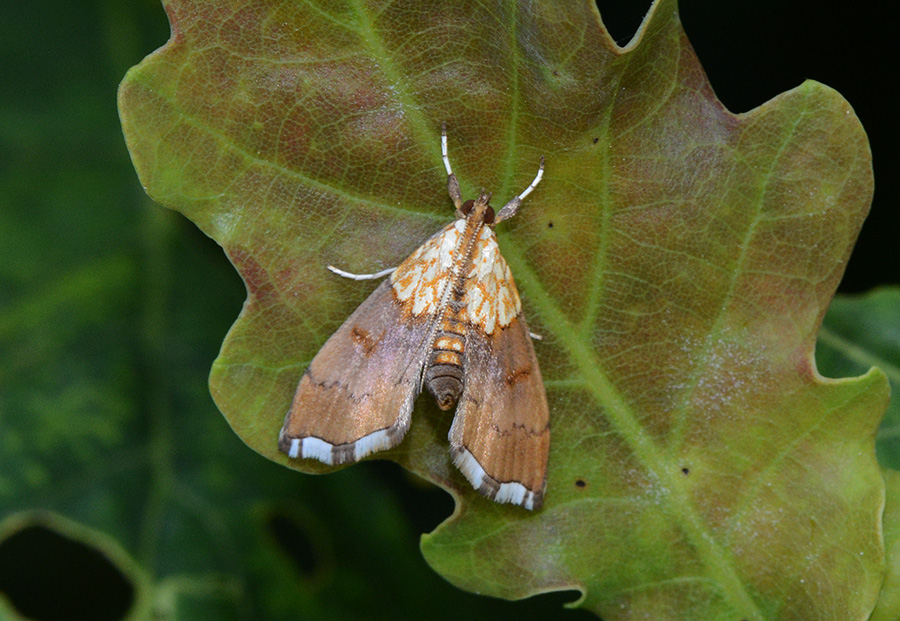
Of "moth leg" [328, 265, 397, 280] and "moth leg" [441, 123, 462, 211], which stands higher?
"moth leg" [441, 123, 462, 211]

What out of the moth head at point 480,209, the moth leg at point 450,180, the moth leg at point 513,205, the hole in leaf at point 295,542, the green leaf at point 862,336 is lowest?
the green leaf at point 862,336

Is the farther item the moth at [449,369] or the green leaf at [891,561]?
the moth at [449,369]

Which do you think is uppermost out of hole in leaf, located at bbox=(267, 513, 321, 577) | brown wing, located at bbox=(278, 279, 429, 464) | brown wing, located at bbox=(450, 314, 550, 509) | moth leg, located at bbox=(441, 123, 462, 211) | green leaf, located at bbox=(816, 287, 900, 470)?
moth leg, located at bbox=(441, 123, 462, 211)

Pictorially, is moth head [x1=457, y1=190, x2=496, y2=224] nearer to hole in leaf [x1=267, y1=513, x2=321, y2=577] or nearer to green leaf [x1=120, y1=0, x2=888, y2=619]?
green leaf [x1=120, y1=0, x2=888, y2=619]

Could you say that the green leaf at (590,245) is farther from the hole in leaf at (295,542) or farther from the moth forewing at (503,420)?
the hole in leaf at (295,542)

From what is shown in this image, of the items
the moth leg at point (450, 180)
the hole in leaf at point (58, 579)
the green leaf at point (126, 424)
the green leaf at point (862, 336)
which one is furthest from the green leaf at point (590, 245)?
the hole in leaf at point (58, 579)

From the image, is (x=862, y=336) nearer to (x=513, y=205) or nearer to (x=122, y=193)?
(x=513, y=205)

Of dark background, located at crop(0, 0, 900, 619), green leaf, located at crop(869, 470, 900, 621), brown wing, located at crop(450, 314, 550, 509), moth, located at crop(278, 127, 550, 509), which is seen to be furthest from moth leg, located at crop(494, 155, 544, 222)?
green leaf, located at crop(869, 470, 900, 621)

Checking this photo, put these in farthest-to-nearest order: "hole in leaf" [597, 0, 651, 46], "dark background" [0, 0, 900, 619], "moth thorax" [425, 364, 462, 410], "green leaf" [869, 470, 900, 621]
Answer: "dark background" [0, 0, 900, 619]
"hole in leaf" [597, 0, 651, 46]
"moth thorax" [425, 364, 462, 410]
"green leaf" [869, 470, 900, 621]

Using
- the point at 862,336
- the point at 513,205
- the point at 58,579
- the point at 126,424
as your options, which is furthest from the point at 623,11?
the point at 58,579
